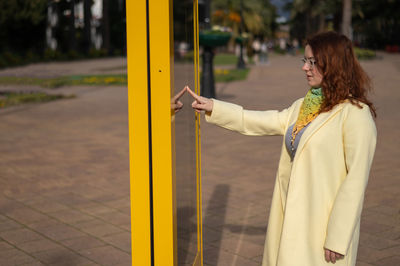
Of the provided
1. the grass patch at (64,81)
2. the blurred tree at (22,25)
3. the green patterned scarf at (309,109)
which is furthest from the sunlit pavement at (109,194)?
the grass patch at (64,81)

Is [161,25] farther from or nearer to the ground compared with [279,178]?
farther from the ground

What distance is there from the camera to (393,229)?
485 centimetres

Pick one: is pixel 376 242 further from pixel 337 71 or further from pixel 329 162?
pixel 337 71

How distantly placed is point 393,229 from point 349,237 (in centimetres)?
258

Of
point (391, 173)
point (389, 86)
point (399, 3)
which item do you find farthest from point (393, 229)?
point (399, 3)

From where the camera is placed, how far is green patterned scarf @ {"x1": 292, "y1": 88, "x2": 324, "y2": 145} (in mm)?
2654

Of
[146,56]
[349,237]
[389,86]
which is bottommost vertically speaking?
[389,86]

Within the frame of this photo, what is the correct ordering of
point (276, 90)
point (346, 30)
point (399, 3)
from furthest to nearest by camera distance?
point (399, 3) → point (346, 30) → point (276, 90)

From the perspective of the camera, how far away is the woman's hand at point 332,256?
2496mm

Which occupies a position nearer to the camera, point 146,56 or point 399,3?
point 146,56

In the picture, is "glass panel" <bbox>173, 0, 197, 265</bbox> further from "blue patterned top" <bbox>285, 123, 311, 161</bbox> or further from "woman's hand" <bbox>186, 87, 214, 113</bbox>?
"blue patterned top" <bbox>285, 123, 311, 161</bbox>

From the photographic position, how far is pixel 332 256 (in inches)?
98.7

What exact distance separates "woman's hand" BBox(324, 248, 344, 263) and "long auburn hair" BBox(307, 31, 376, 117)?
606 millimetres

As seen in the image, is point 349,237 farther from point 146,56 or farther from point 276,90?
point 276,90
